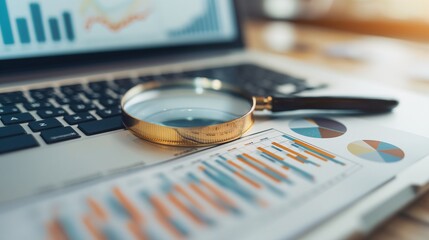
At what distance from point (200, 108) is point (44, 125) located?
0.55 feet

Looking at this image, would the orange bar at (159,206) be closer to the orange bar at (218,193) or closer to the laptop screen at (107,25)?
the orange bar at (218,193)

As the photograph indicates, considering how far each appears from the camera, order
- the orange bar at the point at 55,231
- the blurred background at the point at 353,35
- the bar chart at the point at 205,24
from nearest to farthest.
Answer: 1. the orange bar at the point at 55,231
2. the bar chart at the point at 205,24
3. the blurred background at the point at 353,35

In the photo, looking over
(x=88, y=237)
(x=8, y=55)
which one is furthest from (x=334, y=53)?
(x=88, y=237)

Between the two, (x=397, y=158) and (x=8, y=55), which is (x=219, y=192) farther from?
(x=8, y=55)

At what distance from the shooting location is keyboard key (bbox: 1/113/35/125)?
15.4 inches

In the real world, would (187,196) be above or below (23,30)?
below

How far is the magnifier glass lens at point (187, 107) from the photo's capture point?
0.40 metres

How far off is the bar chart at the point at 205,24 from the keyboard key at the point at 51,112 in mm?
324

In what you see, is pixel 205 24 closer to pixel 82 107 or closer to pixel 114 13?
pixel 114 13

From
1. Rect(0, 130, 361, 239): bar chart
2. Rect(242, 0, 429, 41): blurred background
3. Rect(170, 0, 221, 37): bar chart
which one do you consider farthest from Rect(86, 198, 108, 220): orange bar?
Rect(242, 0, 429, 41): blurred background

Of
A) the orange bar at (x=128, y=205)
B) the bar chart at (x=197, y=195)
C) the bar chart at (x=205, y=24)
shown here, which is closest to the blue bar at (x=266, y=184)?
the bar chart at (x=197, y=195)

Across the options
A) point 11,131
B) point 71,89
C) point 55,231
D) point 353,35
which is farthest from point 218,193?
point 353,35

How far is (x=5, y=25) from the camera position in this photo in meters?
0.53

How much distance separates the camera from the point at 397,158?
14.5 inches
